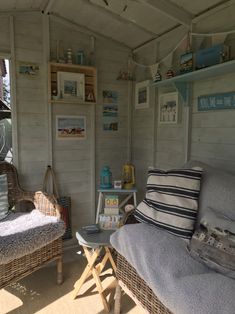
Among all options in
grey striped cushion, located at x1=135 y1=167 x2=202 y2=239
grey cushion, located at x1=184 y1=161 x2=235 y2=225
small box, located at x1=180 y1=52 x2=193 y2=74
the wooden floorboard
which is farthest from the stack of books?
small box, located at x1=180 y1=52 x2=193 y2=74

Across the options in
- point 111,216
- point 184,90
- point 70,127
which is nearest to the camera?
point 184,90

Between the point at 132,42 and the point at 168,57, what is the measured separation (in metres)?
0.60

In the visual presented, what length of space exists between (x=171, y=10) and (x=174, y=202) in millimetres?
1471

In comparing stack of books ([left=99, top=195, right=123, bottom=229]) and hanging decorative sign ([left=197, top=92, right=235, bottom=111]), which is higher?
hanging decorative sign ([left=197, top=92, right=235, bottom=111])

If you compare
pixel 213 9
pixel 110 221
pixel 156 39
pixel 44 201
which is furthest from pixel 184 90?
pixel 44 201

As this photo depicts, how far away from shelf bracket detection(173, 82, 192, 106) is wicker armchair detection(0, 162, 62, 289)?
4.63 feet

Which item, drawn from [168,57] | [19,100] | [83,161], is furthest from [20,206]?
[168,57]

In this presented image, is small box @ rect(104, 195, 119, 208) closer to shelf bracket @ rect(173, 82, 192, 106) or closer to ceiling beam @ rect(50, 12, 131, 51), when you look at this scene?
shelf bracket @ rect(173, 82, 192, 106)

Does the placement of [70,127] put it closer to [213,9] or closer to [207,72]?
[207,72]

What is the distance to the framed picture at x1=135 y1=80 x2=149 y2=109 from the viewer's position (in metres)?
2.81

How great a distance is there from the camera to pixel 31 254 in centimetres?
203

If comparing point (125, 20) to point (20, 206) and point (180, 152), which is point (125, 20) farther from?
point (20, 206)

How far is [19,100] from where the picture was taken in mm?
2568

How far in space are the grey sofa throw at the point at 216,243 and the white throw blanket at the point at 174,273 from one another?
50mm
